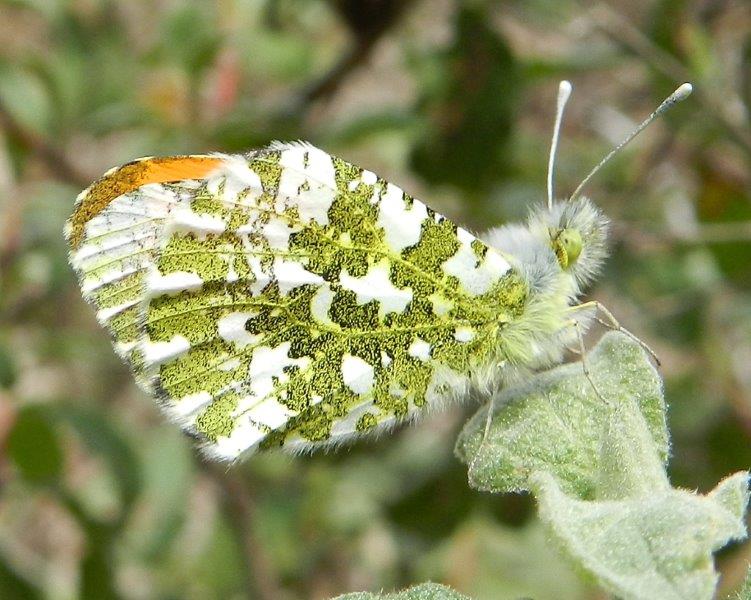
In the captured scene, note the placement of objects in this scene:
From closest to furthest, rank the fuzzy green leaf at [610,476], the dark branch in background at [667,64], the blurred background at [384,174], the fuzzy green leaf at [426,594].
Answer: the fuzzy green leaf at [610,476] < the fuzzy green leaf at [426,594] < the dark branch in background at [667,64] < the blurred background at [384,174]

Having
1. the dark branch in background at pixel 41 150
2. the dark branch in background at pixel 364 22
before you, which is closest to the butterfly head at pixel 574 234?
the dark branch in background at pixel 364 22

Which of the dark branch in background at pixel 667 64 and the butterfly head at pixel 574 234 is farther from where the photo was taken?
the dark branch in background at pixel 667 64

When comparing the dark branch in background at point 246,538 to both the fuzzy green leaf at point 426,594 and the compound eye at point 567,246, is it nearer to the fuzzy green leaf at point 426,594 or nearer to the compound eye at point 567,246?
the compound eye at point 567,246

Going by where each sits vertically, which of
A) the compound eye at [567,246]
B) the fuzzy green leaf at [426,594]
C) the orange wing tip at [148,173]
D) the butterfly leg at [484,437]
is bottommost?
the fuzzy green leaf at [426,594]

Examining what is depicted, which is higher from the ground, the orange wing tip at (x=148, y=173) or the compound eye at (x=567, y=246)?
the orange wing tip at (x=148, y=173)

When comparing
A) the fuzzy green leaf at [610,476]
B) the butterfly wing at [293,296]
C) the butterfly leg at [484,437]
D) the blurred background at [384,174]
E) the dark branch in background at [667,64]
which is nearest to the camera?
the fuzzy green leaf at [610,476]

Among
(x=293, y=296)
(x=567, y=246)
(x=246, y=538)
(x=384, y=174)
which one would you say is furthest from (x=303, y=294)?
(x=384, y=174)

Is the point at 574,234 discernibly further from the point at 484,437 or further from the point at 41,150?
the point at 41,150

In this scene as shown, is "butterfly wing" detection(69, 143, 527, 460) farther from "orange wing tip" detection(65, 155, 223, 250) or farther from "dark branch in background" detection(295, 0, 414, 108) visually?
"dark branch in background" detection(295, 0, 414, 108)

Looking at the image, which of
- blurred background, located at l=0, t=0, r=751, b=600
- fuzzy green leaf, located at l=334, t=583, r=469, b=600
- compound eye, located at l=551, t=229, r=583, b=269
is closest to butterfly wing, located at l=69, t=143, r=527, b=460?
compound eye, located at l=551, t=229, r=583, b=269
